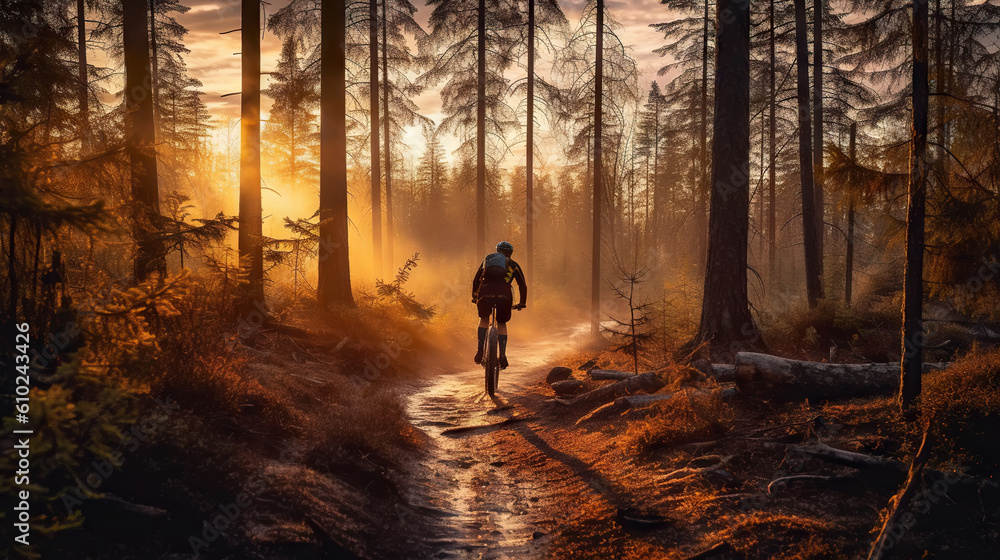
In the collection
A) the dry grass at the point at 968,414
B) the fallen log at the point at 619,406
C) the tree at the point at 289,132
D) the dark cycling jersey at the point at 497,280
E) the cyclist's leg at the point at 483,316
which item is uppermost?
the tree at the point at 289,132

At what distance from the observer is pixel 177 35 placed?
82.7 feet

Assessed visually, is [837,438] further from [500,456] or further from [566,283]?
[566,283]

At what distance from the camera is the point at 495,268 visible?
9289mm

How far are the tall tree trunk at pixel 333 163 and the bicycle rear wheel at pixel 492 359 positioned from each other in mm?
5311

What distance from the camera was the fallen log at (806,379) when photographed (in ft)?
21.1

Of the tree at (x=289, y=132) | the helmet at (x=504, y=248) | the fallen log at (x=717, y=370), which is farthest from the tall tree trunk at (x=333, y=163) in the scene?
the tree at (x=289, y=132)

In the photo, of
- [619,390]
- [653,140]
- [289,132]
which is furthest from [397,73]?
[653,140]

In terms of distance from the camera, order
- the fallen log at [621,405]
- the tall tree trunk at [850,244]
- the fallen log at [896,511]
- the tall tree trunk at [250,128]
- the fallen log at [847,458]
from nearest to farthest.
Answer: the fallen log at [896,511]
the fallen log at [847,458]
the fallen log at [621,405]
the tall tree trunk at [250,128]
the tall tree trunk at [850,244]

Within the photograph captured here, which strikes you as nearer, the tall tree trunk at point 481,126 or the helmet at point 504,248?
the helmet at point 504,248

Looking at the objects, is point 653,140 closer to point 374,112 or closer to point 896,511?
point 374,112

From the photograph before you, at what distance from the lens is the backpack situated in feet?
30.5

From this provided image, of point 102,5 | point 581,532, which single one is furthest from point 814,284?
point 102,5

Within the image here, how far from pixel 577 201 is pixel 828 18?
3980cm

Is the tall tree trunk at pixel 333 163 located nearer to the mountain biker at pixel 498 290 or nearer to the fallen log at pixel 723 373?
the mountain biker at pixel 498 290
